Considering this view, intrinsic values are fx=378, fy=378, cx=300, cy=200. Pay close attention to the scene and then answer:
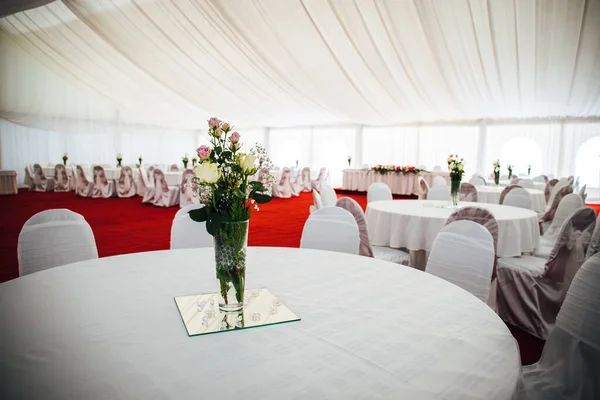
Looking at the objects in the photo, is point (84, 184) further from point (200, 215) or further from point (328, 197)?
point (200, 215)

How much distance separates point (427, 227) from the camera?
332 cm

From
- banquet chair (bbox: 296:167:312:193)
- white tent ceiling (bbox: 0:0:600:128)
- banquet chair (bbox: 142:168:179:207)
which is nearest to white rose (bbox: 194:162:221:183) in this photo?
white tent ceiling (bbox: 0:0:600:128)

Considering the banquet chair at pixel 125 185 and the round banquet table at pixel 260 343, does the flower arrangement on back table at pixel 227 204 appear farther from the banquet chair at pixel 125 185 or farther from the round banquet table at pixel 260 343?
the banquet chair at pixel 125 185

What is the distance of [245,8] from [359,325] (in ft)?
24.2

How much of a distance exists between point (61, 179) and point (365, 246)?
11988 mm

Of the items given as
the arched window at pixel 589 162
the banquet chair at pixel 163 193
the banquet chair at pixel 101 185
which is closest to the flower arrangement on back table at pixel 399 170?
the arched window at pixel 589 162

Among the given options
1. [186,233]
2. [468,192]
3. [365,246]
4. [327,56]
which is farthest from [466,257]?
[327,56]

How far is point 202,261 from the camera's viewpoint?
183 centimetres

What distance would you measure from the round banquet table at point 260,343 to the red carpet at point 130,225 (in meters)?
1.68

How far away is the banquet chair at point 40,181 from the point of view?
12.0m

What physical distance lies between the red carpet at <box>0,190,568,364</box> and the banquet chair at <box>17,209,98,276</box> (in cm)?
216

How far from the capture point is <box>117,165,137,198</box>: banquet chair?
35.1 ft

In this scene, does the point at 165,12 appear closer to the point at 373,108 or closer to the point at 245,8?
the point at 245,8

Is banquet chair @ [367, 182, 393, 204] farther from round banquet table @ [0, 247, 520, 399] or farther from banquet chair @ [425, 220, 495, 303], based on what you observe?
round banquet table @ [0, 247, 520, 399]
